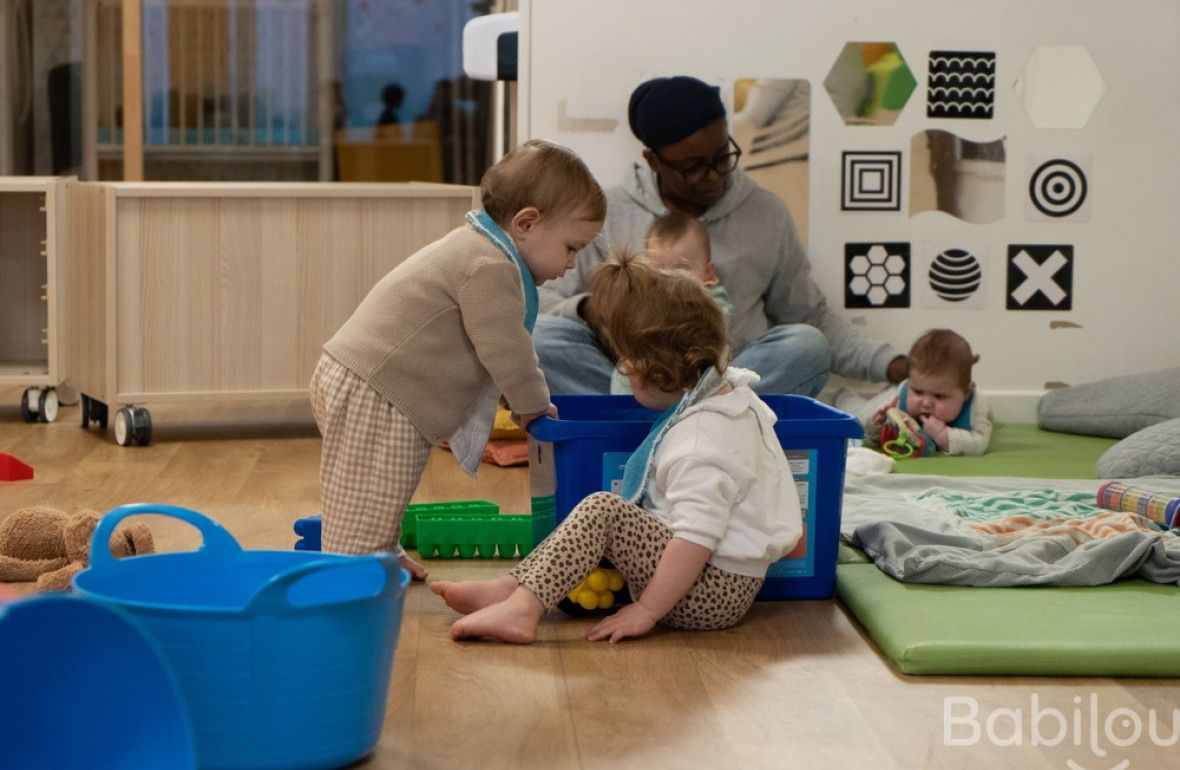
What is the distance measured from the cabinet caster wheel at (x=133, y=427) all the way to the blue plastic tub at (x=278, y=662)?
5.81 feet

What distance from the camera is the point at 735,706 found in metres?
1.50

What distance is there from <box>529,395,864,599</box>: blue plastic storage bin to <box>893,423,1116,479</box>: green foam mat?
2.90 ft

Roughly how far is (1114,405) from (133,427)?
2.05m

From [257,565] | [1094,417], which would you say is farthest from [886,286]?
[257,565]

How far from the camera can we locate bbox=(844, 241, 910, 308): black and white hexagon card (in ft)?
11.0

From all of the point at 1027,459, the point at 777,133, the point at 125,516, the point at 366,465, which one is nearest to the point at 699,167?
the point at 777,133

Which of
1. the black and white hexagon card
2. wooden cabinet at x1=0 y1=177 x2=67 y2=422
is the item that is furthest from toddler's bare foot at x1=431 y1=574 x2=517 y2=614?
wooden cabinet at x1=0 y1=177 x2=67 y2=422

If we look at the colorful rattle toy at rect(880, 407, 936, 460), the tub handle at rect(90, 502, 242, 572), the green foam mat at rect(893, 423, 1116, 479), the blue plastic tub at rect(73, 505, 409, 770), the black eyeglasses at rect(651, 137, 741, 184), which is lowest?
the green foam mat at rect(893, 423, 1116, 479)

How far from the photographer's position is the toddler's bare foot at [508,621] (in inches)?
66.8

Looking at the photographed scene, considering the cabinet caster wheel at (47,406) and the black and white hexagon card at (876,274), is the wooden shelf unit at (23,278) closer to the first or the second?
the cabinet caster wheel at (47,406)

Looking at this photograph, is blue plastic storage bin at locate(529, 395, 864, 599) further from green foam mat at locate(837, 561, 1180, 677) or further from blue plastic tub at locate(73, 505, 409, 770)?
blue plastic tub at locate(73, 505, 409, 770)

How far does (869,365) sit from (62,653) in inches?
93.8

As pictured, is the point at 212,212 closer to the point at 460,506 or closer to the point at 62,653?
the point at 460,506

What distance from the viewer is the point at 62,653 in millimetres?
1041
